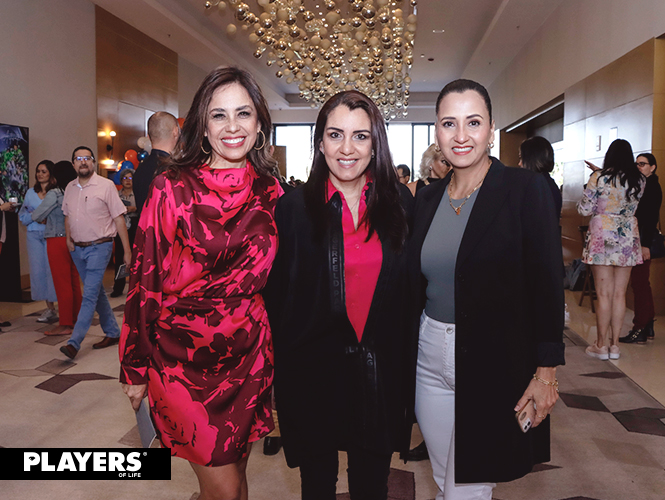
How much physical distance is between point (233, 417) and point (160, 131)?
239 centimetres

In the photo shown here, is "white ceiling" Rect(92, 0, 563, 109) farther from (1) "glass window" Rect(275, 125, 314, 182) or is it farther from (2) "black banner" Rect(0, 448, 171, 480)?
(2) "black banner" Rect(0, 448, 171, 480)

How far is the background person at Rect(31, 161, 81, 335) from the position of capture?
5.16 metres

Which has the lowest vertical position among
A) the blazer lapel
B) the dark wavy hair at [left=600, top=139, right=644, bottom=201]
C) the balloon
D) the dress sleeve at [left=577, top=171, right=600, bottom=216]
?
the blazer lapel

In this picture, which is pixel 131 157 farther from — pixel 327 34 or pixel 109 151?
pixel 327 34

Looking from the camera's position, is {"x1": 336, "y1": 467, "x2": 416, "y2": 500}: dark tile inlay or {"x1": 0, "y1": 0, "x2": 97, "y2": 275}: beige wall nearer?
{"x1": 336, "y1": 467, "x2": 416, "y2": 500}: dark tile inlay

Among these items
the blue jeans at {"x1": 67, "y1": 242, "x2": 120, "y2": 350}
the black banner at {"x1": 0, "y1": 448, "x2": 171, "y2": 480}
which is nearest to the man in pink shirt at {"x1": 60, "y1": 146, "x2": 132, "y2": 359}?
the blue jeans at {"x1": 67, "y1": 242, "x2": 120, "y2": 350}

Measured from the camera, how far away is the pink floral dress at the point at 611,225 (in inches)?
178

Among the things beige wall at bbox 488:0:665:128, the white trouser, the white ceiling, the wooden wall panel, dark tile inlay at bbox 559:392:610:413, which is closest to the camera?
the white trouser

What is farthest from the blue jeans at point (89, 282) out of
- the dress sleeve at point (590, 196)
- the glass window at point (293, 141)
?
the glass window at point (293, 141)

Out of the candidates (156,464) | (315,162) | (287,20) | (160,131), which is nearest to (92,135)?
(287,20)

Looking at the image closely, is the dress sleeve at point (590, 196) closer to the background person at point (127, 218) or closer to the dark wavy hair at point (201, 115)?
the dark wavy hair at point (201, 115)

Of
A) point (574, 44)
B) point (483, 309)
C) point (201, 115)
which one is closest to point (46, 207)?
point (201, 115)

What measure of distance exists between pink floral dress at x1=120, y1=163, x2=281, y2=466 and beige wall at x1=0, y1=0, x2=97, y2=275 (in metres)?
7.15

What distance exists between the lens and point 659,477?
8.44 feet
